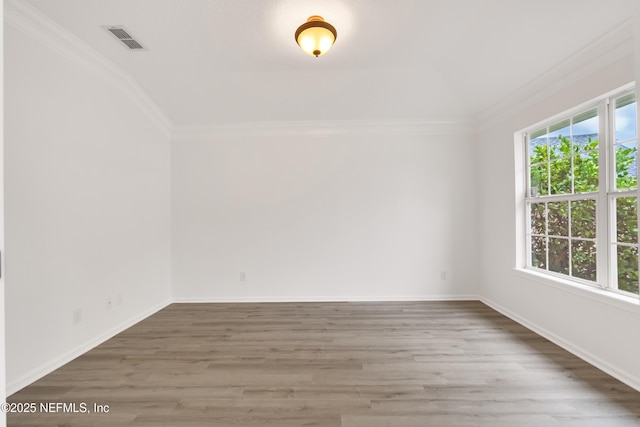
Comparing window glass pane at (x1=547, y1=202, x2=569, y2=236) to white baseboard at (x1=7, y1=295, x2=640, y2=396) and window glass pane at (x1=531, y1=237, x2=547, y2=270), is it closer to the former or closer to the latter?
window glass pane at (x1=531, y1=237, x2=547, y2=270)

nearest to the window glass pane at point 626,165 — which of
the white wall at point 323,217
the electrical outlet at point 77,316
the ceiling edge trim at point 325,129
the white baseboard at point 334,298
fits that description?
the white wall at point 323,217

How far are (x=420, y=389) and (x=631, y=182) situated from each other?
227cm

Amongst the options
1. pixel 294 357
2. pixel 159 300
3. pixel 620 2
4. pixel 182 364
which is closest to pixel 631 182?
pixel 620 2

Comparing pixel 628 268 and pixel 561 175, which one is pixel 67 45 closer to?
pixel 561 175

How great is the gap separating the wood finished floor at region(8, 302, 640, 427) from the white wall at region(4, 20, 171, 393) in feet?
1.08

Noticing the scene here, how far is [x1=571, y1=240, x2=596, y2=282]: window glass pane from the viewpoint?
254 cm

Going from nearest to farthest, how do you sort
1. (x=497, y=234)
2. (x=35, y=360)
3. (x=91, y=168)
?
1. (x=35, y=360)
2. (x=91, y=168)
3. (x=497, y=234)

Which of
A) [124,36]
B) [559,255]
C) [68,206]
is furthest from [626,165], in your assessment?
[68,206]

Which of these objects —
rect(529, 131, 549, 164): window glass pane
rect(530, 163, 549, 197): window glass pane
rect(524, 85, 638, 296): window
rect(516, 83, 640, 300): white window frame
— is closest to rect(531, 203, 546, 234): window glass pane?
rect(524, 85, 638, 296): window

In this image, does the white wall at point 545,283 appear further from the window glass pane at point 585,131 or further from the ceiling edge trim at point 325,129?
the ceiling edge trim at point 325,129

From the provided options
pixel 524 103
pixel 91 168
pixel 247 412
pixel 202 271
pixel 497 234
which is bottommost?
pixel 247 412

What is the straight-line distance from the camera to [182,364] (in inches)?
95.7

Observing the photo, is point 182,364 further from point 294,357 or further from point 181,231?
point 181,231

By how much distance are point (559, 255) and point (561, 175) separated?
81 centimetres
